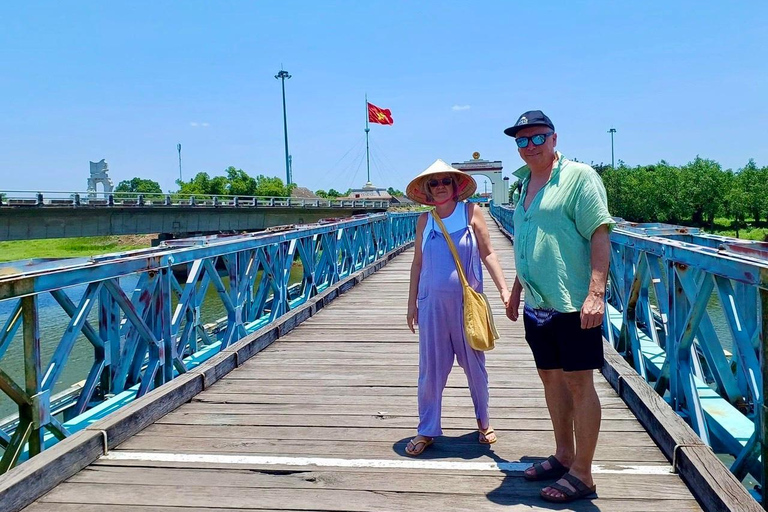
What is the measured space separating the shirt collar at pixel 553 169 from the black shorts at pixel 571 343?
0.62 meters

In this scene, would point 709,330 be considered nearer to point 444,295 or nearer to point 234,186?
point 444,295

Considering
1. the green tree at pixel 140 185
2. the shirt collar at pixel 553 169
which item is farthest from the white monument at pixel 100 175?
the shirt collar at pixel 553 169

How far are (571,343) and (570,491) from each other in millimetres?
648

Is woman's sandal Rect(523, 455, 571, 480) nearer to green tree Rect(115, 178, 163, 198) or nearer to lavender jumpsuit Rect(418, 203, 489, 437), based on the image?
lavender jumpsuit Rect(418, 203, 489, 437)

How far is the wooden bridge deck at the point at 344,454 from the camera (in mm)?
2738

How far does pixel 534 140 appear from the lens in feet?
8.90

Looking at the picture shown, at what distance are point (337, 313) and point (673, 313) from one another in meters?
4.90

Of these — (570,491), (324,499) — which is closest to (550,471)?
(570,491)

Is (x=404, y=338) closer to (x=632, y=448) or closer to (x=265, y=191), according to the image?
(x=632, y=448)

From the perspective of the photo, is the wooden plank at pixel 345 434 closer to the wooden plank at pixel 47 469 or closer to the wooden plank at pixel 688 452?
the wooden plank at pixel 688 452

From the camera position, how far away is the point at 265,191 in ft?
282

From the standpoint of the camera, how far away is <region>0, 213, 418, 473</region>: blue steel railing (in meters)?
2.97

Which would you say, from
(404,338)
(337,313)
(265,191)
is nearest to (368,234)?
(337,313)

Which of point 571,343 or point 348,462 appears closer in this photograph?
point 571,343
